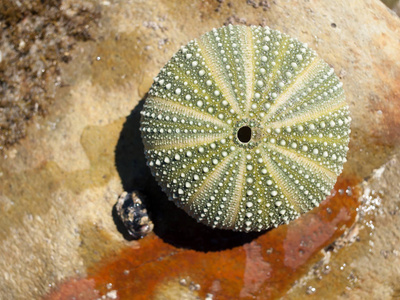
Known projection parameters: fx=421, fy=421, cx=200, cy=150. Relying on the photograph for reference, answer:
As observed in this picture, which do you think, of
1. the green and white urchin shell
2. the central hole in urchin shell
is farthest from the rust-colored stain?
the central hole in urchin shell

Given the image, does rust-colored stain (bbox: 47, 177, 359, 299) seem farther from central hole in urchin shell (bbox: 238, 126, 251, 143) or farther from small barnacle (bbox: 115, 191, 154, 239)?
central hole in urchin shell (bbox: 238, 126, 251, 143)

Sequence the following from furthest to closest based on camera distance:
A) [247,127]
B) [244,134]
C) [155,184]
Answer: [155,184]
[244,134]
[247,127]

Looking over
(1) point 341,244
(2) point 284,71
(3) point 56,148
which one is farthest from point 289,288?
(3) point 56,148

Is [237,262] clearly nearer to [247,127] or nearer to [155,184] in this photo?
Result: [155,184]

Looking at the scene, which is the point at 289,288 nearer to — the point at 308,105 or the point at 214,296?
the point at 214,296

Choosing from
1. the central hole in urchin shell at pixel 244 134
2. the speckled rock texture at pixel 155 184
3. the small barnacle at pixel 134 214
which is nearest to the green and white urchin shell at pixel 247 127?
the central hole in urchin shell at pixel 244 134

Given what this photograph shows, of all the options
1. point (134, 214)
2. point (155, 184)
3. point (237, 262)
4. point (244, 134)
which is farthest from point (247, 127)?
point (237, 262)
